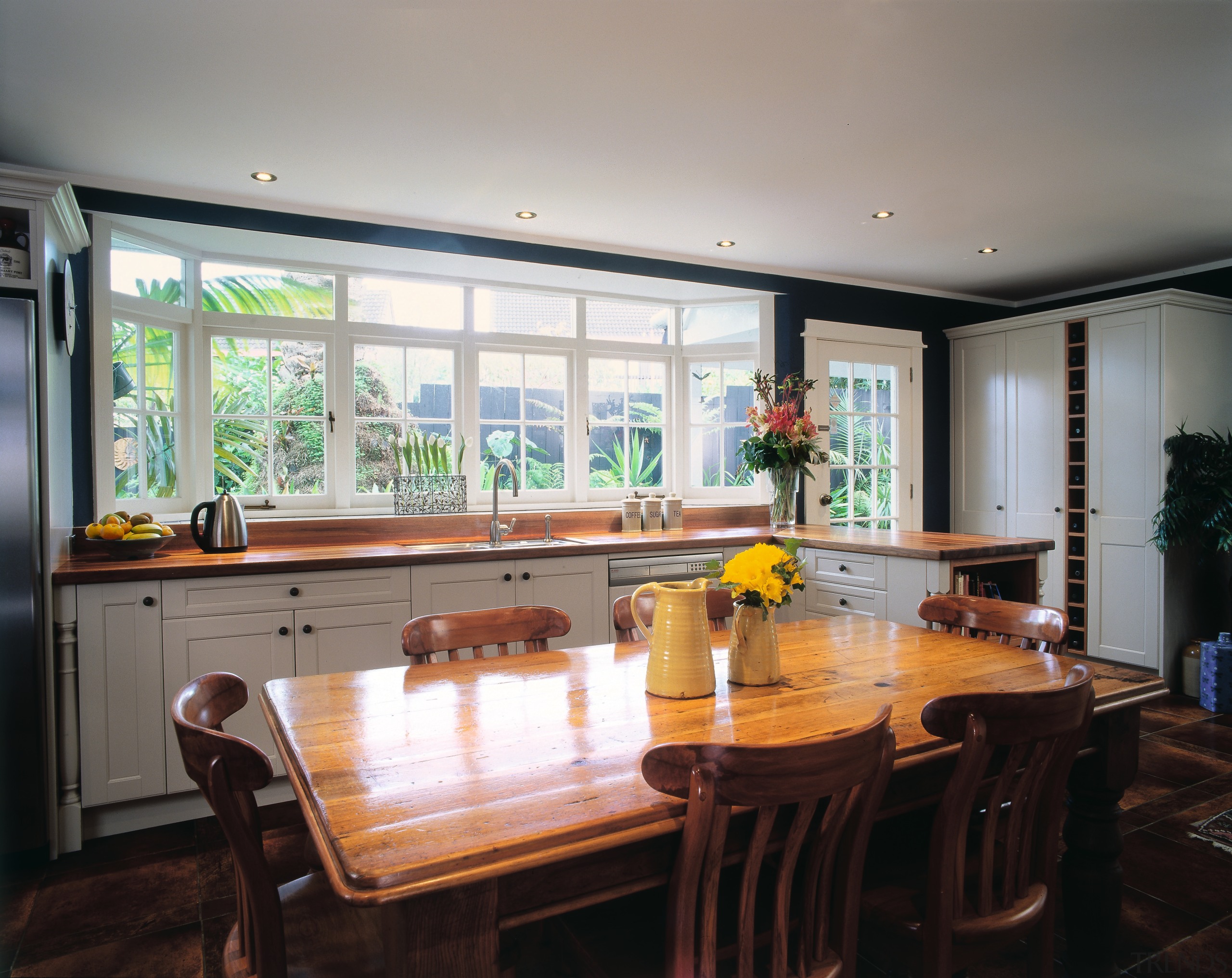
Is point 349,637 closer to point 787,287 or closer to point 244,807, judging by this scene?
point 244,807

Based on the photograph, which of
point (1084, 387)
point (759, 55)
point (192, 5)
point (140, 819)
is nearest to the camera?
point (192, 5)

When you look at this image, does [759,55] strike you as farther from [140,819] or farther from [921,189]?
[140,819]

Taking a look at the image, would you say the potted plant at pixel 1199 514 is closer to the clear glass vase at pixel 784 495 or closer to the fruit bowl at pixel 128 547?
the clear glass vase at pixel 784 495

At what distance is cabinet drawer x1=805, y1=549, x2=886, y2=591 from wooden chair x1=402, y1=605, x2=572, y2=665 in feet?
5.94

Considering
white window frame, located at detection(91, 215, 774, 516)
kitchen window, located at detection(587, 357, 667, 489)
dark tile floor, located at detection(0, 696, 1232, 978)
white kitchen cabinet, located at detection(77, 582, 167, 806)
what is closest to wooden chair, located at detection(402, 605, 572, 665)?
dark tile floor, located at detection(0, 696, 1232, 978)

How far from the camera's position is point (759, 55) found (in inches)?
91.8

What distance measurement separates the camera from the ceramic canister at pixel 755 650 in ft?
5.29

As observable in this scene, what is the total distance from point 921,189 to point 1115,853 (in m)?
2.89

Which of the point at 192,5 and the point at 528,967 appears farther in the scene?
the point at 192,5

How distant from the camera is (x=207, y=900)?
A: 7.42ft

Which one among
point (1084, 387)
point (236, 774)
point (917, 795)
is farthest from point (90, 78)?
point (1084, 387)

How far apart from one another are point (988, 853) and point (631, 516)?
10.1 feet

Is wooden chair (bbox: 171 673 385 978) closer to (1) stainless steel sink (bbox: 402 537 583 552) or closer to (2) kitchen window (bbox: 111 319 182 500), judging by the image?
(1) stainless steel sink (bbox: 402 537 583 552)

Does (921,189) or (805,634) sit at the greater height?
(921,189)
